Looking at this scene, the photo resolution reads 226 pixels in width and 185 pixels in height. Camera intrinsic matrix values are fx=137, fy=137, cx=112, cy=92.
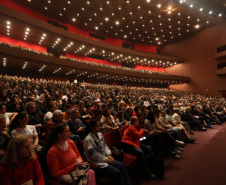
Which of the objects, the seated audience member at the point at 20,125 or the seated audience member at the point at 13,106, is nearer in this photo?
the seated audience member at the point at 20,125

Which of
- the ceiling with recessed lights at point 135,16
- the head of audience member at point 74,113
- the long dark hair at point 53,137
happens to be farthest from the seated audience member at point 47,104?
the ceiling with recessed lights at point 135,16

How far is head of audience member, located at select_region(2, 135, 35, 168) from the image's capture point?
1.16 metres

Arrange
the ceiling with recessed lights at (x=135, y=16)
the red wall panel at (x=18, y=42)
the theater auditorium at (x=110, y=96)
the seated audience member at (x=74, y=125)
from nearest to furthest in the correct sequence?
the theater auditorium at (x=110, y=96) < the seated audience member at (x=74, y=125) < the red wall panel at (x=18, y=42) < the ceiling with recessed lights at (x=135, y=16)

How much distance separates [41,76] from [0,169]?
18.2 metres

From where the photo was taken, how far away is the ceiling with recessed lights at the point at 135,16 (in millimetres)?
13648

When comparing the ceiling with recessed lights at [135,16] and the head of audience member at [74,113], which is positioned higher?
the ceiling with recessed lights at [135,16]

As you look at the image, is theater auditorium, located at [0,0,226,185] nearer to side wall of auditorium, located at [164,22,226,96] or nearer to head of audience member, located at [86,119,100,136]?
head of audience member, located at [86,119,100,136]

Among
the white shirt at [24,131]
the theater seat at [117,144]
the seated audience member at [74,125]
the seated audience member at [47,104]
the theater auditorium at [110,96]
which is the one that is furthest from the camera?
the seated audience member at [47,104]

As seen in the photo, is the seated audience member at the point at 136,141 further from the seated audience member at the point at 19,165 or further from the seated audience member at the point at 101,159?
the seated audience member at the point at 19,165

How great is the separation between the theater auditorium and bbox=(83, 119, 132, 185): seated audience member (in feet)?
0.04

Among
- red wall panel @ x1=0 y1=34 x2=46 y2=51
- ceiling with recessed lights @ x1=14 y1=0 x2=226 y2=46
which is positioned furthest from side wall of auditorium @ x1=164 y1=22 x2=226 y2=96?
red wall panel @ x1=0 y1=34 x2=46 y2=51

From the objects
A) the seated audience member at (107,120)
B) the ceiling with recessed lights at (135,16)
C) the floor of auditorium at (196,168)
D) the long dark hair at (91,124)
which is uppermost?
the ceiling with recessed lights at (135,16)

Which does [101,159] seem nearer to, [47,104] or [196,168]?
[196,168]

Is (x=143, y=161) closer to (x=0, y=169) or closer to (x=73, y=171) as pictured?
(x=73, y=171)
